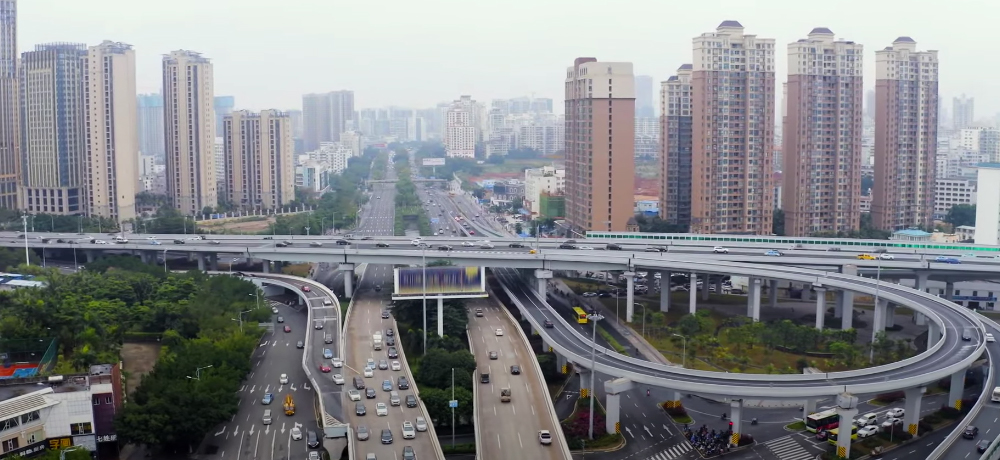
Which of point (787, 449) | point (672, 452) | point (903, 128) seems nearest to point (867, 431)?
point (787, 449)

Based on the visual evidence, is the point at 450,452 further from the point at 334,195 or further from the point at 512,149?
the point at 512,149

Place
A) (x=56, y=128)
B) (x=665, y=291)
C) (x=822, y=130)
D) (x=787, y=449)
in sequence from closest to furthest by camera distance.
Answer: (x=787, y=449), (x=665, y=291), (x=822, y=130), (x=56, y=128)

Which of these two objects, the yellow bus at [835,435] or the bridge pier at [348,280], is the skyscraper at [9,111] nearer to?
the bridge pier at [348,280]

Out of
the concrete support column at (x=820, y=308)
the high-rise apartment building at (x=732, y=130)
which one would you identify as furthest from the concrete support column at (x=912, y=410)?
the high-rise apartment building at (x=732, y=130)

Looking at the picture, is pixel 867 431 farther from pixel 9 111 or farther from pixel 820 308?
pixel 9 111

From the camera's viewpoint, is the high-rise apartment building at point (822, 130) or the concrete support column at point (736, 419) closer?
the concrete support column at point (736, 419)

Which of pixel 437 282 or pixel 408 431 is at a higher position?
pixel 437 282

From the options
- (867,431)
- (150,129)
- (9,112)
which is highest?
(150,129)
